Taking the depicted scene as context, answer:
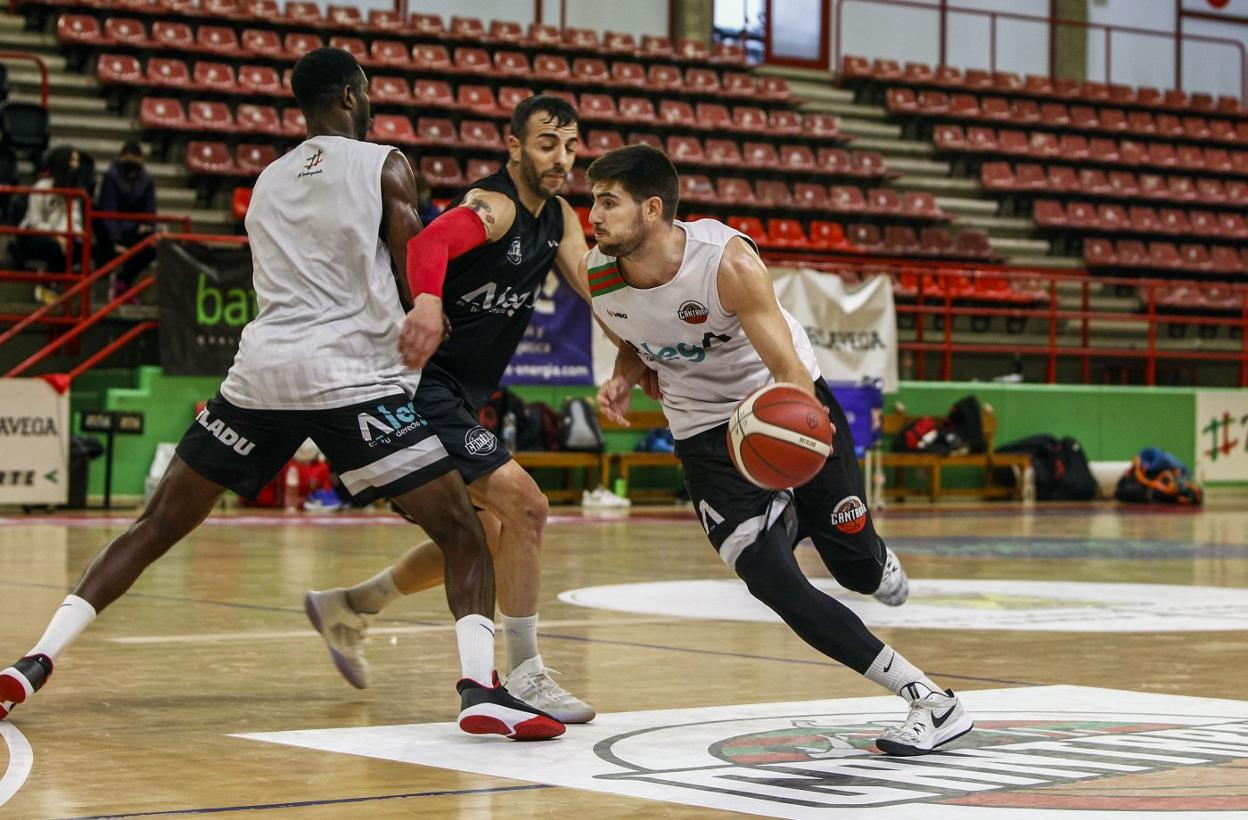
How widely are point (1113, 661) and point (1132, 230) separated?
67.7 ft

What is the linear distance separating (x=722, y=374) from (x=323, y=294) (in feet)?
3.60

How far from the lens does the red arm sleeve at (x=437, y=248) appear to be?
16.1 feet

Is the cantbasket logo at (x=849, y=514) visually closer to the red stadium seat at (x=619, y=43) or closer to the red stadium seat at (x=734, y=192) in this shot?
the red stadium seat at (x=734, y=192)

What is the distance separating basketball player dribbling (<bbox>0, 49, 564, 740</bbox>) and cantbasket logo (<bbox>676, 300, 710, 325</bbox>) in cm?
64

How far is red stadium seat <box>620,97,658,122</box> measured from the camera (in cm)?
2305

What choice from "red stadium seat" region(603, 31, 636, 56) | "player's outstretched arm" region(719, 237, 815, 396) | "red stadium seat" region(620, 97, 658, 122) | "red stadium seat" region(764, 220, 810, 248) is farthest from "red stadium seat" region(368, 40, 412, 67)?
"player's outstretched arm" region(719, 237, 815, 396)

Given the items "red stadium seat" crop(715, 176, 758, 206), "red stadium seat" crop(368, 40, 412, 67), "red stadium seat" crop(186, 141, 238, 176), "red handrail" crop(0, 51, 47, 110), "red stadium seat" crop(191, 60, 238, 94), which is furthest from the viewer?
"red stadium seat" crop(715, 176, 758, 206)

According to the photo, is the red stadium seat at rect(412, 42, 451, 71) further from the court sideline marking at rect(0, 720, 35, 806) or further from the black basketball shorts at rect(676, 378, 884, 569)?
the court sideline marking at rect(0, 720, 35, 806)

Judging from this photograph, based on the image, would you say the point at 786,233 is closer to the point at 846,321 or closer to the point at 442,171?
the point at 846,321

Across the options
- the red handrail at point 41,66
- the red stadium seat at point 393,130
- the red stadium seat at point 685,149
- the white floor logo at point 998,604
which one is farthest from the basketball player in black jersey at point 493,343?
the red stadium seat at point 685,149

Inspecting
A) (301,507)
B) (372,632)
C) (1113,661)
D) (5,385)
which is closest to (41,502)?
(5,385)

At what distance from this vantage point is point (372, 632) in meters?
7.11

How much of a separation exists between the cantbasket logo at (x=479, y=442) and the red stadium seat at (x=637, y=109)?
710 inches

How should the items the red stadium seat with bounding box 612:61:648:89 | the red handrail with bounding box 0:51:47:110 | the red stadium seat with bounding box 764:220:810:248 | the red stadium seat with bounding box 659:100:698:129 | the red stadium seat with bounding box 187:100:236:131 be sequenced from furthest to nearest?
the red stadium seat with bounding box 612:61:648:89 < the red stadium seat with bounding box 659:100:698:129 < the red stadium seat with bounding box 764:220:810:248 < the red stadium seat with bounding box 187:100:236:131 < the red handrail with bounding box 0:51:47:110
